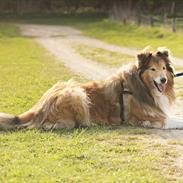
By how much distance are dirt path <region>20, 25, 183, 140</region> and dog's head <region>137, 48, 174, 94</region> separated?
0.73 metres

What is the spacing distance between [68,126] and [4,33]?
92.0 feet

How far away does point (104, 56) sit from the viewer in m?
21.6

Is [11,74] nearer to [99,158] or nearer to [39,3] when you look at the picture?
[99,158]

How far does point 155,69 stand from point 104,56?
1343cm

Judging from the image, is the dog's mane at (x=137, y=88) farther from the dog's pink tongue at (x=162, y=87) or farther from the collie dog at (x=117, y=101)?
Result: the dog's pink tongue at (x=162, y=87)

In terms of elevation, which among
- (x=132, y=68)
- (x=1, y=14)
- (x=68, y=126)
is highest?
(x=132, y=68)

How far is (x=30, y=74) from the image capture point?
16156mm

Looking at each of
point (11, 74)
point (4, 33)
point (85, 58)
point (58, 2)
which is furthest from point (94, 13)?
point (11, 74)

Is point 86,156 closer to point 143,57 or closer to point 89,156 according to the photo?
point 89,156

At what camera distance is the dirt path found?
15.2 meters

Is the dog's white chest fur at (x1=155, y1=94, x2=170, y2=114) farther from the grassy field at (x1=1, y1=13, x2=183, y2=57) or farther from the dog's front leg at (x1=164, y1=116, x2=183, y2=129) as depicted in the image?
the grassy field at (x1=1, y1=13, x2=183, y2=57)

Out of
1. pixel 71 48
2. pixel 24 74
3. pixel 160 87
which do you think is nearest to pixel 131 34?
pixel 71 48

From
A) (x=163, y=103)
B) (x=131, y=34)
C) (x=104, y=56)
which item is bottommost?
(x=131, y=34)

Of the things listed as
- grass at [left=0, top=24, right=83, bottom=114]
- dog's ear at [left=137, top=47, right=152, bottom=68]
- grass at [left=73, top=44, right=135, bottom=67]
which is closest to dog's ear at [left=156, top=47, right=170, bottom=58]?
dog's ear at [left=137, top=47, right=152, bottom=68]
